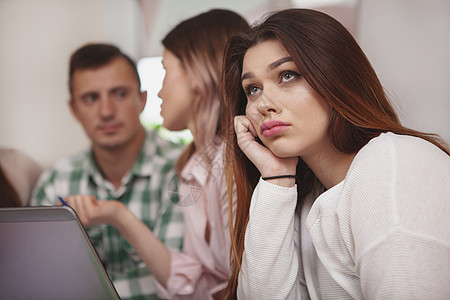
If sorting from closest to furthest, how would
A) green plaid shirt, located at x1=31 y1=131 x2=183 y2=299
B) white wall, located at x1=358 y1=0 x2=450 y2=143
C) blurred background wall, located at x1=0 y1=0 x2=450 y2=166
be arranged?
white wall, located at x1=358 y1=0 x2=450 y2=143 → green plaid shirt, located at x1=31 y1=131 x2=183 y2=299 → blurred background wall, located at x1=0 y1=0 x2=450 y2=166

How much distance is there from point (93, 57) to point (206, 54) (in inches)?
25.3

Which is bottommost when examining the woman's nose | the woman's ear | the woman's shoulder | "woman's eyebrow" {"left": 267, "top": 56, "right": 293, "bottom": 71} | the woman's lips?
the woman's ear

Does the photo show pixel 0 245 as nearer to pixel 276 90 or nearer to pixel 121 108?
pixel 276 90

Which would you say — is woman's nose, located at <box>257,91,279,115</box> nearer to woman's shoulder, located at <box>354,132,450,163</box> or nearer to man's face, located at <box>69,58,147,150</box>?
woman's shoulder, located at <box>354,132,450,163</box>

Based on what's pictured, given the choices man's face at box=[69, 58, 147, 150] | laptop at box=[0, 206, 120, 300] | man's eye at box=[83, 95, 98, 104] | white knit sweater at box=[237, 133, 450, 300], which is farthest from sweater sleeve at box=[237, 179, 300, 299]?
man's eye at box=[83, 95, 98, 104]

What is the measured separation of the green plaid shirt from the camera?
144cm

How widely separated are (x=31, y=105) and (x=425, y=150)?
6.67 feet

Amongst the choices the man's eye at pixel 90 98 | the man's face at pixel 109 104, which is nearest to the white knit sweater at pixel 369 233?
the man's face at pixel 109 104

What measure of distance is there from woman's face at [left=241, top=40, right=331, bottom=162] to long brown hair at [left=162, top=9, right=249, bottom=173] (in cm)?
39

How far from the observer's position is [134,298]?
1.35 meters

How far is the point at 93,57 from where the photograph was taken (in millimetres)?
1716

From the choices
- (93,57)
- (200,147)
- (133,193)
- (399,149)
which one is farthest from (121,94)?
(399,149)

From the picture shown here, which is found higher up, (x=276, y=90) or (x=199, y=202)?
(x=276, y=90)

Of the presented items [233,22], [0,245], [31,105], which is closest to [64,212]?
[0,245]
